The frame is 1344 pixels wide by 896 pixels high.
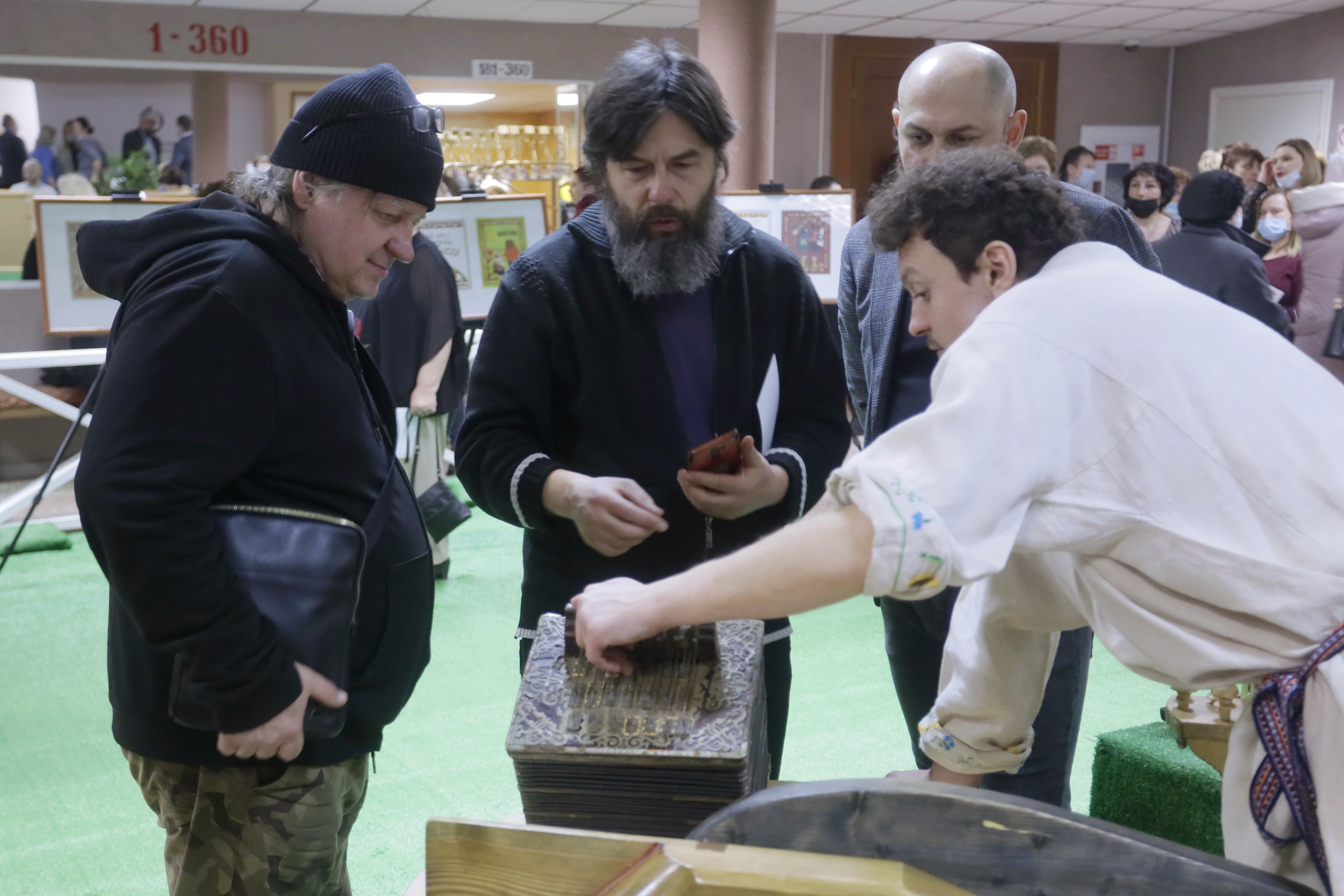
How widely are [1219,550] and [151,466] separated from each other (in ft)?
3.32

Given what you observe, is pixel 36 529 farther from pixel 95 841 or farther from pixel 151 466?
pixel 151 466

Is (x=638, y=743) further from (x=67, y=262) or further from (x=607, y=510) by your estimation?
(x=67, y=262)

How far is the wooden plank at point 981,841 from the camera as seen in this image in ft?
3.03

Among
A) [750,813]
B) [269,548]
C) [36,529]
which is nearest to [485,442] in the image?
[269,548]

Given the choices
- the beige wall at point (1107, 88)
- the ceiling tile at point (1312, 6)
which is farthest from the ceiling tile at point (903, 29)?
the ceiling tile at point (1312, 6)

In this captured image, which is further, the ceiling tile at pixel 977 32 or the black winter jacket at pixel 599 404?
the ceiling tile at pixel 977 32

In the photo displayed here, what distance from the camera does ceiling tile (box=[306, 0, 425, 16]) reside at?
870 centimetres

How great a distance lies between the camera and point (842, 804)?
0.97 m

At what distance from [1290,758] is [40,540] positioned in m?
4.89

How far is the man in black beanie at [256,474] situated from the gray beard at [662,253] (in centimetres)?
30

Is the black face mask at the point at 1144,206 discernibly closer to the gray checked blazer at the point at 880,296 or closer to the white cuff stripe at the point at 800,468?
the gray checked blazer at the point at 880,296

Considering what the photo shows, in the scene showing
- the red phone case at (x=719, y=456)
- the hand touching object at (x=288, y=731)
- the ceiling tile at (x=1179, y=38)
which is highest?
the ceiling tile at (x=1179, y=38)

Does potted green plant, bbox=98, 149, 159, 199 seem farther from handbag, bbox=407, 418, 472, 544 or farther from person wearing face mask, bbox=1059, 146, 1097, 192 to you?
person wearing face mask, bbox=1059, 146, 1097, 192

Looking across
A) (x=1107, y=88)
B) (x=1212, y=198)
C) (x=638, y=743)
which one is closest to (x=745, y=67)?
(x=1212, y=198)
